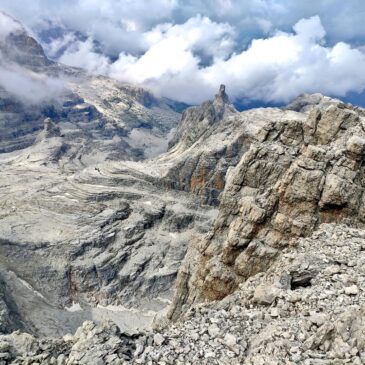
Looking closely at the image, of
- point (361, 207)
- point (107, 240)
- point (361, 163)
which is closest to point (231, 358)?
point (361, 207)

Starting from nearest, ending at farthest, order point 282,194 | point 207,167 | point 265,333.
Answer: point 265,333 < point 282,194 < point 207,167

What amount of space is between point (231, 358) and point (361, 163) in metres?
29.6

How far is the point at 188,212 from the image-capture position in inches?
5822

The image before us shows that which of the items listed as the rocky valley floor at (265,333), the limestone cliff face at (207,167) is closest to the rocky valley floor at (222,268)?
the rocky valley floor at (265,333)

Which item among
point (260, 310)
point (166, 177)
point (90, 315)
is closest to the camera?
point (260, 310)

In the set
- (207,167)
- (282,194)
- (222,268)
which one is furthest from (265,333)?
(207,167)

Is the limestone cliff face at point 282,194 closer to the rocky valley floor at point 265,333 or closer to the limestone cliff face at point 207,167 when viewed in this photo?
the rocky valley floor at point 265,333

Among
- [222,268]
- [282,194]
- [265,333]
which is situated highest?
[282,194]

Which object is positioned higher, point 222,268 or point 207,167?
point 207,167

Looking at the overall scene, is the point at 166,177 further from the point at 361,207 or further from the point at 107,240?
the point at 361,207

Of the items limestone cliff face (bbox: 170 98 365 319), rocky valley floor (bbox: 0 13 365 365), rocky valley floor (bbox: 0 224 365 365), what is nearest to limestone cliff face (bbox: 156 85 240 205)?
rocky valley floor (bbox: 0 13 365 365)

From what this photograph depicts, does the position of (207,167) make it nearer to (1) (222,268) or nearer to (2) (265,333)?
(1) (222,268)

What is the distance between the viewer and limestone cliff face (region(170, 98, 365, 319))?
4453cm

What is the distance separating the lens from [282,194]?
48.2 meters
